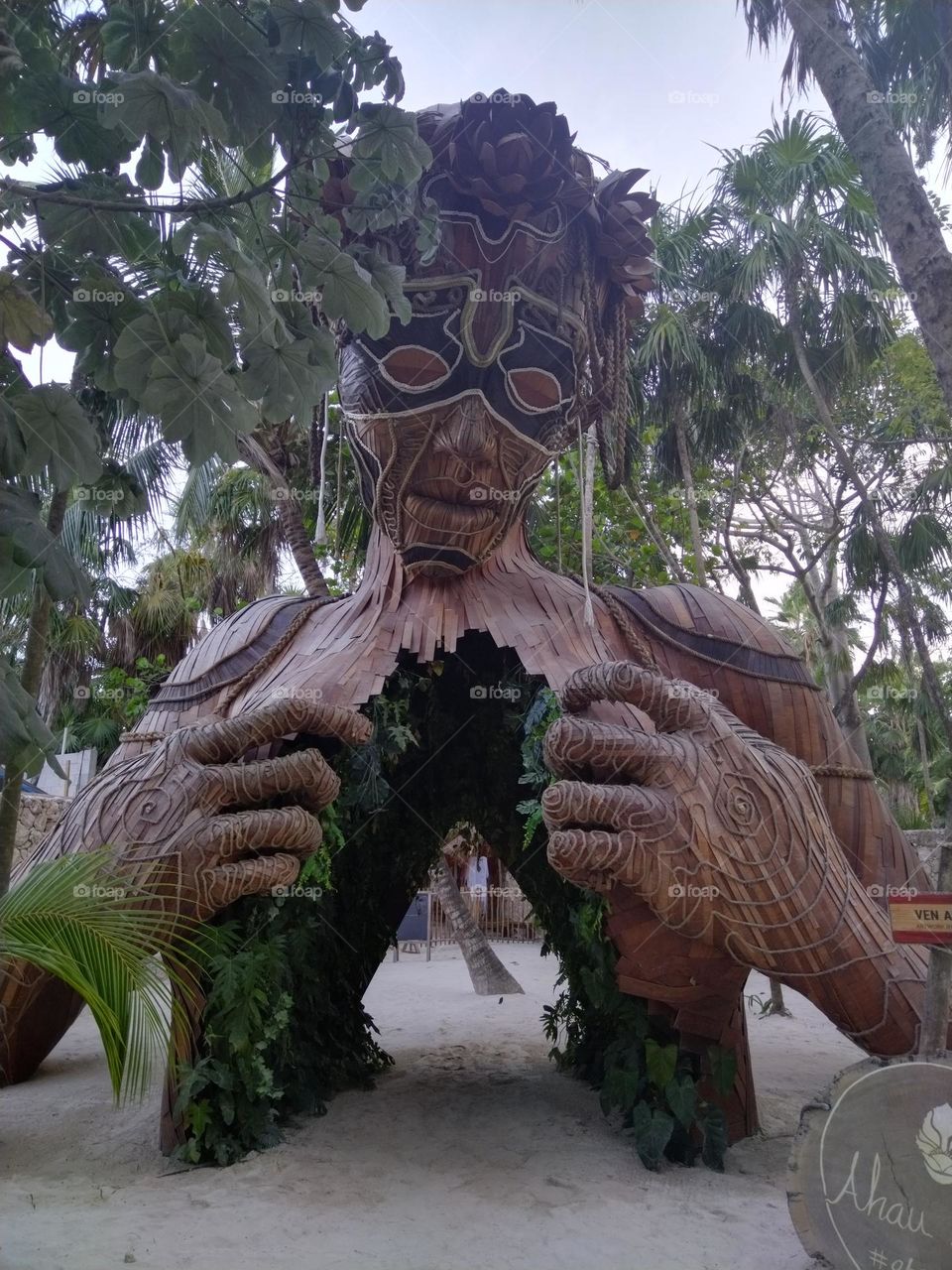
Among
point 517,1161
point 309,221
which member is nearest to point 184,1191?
point 517,1161

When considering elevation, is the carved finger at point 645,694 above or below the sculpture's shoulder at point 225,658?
below

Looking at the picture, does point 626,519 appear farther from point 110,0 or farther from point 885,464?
point 110,0

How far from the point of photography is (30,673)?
496 centimetres

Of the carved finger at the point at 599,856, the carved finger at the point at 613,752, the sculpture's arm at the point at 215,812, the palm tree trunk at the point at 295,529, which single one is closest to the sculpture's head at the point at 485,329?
the sculpture's arm at the point at 215,812

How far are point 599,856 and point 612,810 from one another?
0.19 m

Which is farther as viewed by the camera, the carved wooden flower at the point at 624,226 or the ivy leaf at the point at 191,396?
the carved wooden flower at the point at 624,226

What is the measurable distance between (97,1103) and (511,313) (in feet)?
15.2

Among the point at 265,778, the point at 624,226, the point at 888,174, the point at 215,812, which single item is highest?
the point at 624,226

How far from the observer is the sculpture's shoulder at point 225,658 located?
16.8ft

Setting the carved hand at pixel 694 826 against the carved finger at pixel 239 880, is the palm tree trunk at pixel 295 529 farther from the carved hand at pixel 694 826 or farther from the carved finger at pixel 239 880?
the carved hand at pixel 694 826

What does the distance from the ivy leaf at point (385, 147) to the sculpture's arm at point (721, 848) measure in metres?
2.08

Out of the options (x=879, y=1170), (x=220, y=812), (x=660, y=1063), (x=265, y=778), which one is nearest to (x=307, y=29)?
(x=265, y=778)

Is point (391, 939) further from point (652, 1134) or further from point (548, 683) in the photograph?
point (548, 683)

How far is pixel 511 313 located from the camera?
4.68 metres
